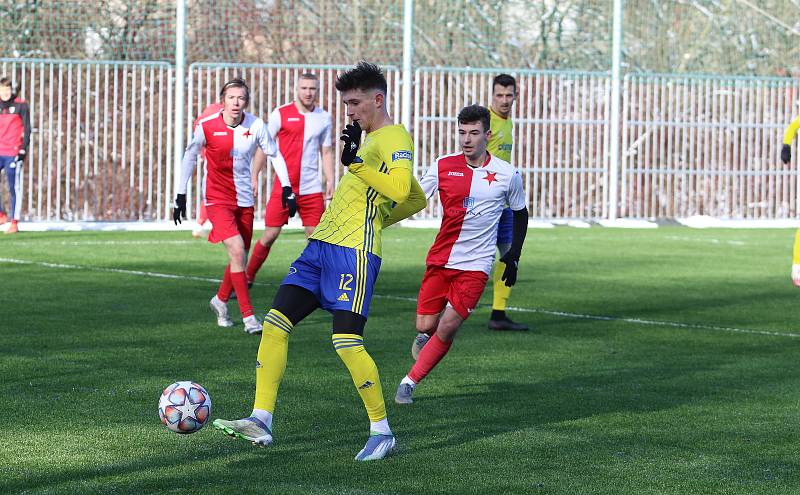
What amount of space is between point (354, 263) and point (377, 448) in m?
0.92

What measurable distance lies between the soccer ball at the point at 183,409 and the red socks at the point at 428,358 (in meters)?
1.78

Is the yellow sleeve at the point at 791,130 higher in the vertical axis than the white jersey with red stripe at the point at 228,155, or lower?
higher

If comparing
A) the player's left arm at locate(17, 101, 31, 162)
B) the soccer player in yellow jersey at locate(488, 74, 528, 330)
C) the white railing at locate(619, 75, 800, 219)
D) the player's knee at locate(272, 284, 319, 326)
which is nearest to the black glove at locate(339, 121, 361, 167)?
the player's knee at locate(272, 284, 319, 326)

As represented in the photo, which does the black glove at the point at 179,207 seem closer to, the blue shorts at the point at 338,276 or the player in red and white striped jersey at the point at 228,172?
the player in red and white striped jersey at the point at 228,172

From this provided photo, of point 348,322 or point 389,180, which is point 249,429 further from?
point 389,180

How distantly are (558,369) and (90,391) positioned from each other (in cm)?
321

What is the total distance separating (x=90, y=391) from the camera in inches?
324

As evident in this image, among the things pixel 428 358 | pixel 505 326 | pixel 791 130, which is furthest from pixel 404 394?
pixel 791 130

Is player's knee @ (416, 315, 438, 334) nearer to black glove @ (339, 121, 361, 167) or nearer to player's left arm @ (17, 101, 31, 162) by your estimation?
black glove @ (339, 121, 361, 167)

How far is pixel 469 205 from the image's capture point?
8961 mm

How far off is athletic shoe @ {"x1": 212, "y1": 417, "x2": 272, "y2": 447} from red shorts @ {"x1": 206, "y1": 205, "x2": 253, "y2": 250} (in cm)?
503

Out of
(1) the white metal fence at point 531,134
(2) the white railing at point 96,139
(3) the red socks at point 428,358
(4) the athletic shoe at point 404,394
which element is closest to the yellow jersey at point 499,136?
(3) the red socks at point 428,358

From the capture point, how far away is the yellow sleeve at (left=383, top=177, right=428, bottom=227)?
7.18m

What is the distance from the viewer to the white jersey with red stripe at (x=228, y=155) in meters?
11.6
